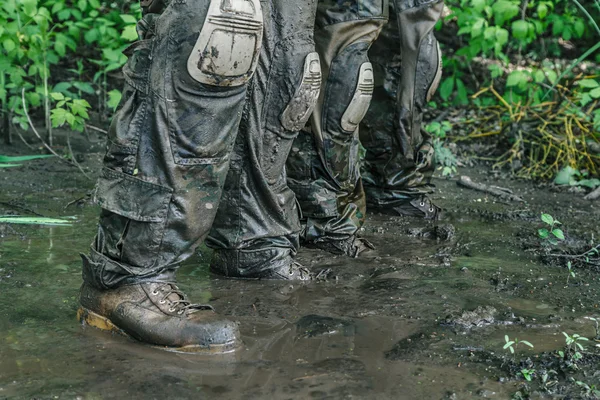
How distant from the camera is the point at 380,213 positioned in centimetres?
402

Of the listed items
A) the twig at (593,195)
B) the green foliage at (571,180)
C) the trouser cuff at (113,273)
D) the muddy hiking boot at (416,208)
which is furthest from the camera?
the green foliage at (571,180)

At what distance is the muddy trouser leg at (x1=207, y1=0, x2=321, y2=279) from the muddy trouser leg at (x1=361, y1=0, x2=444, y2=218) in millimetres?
1095

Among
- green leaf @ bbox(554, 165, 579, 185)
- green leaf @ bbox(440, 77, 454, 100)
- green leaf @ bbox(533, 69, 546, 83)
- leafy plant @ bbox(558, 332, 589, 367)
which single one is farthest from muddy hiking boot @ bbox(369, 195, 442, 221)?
green leaf @ bbox(440, 77, 454, 100)

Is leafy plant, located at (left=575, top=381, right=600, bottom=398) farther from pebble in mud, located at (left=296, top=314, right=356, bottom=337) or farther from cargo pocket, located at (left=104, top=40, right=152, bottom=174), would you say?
cargo pocket, located at (left=104, top=40, right=152, bottom=174)

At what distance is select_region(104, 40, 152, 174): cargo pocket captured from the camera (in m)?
2.21

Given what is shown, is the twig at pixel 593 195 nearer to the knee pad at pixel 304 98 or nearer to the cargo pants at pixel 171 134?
the knee pad at pixel 304 98

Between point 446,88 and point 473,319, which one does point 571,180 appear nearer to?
point 446,88

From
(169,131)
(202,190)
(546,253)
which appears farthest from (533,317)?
(169,131)

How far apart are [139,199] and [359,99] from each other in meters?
1.27

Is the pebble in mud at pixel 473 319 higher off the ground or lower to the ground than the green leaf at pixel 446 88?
lower

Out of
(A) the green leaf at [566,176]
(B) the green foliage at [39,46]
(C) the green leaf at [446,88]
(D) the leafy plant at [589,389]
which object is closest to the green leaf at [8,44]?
(B) the green foliage at [39,46]

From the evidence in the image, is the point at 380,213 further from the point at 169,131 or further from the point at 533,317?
the point at 169,131

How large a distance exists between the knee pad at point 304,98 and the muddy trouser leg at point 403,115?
1.10 metres

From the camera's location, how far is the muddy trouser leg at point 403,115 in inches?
147
